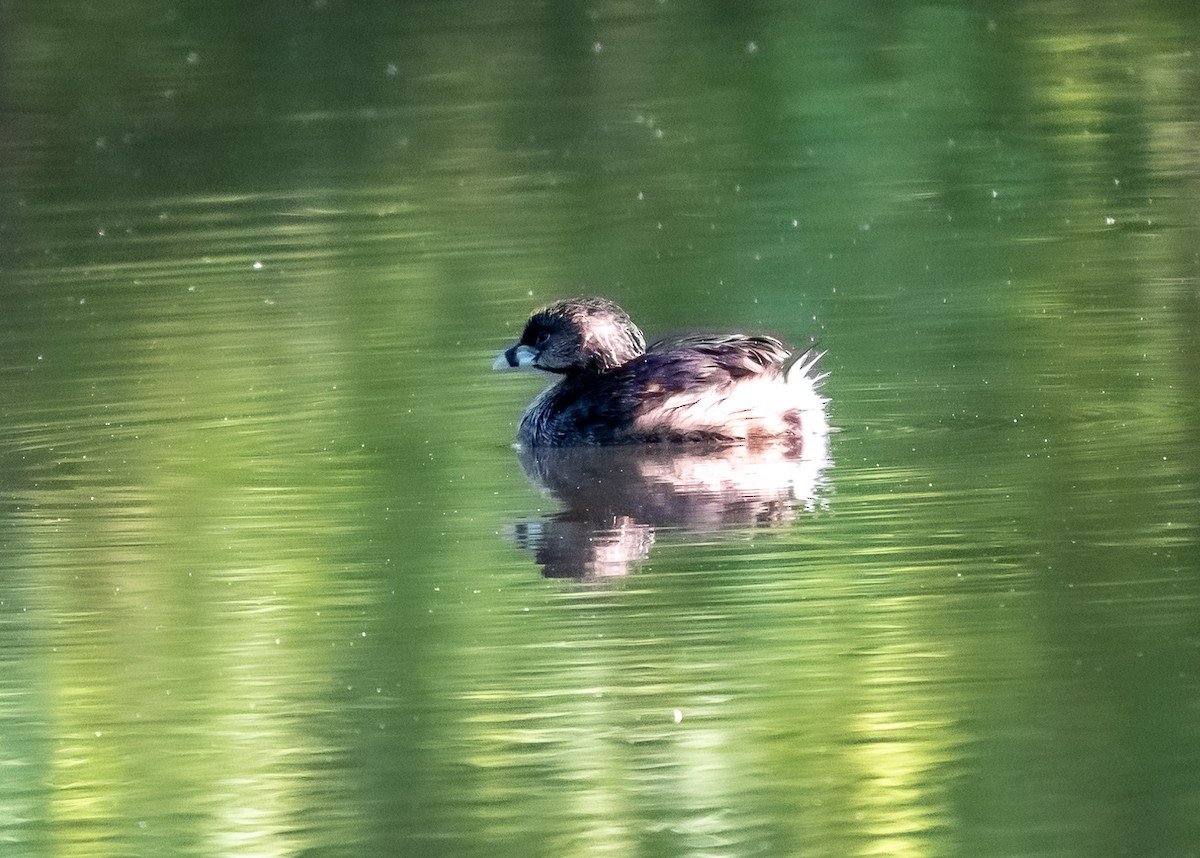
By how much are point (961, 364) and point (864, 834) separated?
Answer: 17.9 feet

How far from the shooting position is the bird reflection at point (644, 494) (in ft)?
29.5

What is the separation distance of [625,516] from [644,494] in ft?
1.19

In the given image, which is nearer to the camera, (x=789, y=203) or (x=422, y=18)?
(x=789, y=203)

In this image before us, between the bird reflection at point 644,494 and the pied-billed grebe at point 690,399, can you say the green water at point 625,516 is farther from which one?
the pied-billed grebe at point 690,399

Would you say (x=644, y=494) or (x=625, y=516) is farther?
(x=644, y=494)

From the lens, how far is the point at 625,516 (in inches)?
371

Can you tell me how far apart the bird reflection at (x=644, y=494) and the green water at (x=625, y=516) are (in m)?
0.05

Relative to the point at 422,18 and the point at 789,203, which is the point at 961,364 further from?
the point at 422,18

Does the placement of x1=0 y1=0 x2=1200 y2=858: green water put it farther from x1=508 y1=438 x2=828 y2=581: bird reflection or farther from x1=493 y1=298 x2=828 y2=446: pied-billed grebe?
x1=493 y1=298 x2=828 y2=446: pied-billed grebe

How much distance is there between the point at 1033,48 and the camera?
71.2 ft

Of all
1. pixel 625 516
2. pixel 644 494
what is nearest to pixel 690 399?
pixel 644 494

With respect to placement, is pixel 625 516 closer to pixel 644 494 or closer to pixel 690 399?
pixel 644 494

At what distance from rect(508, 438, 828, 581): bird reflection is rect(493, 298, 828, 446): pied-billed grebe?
0.21ft

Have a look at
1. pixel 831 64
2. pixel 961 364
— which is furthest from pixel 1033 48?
pixel 961 364
